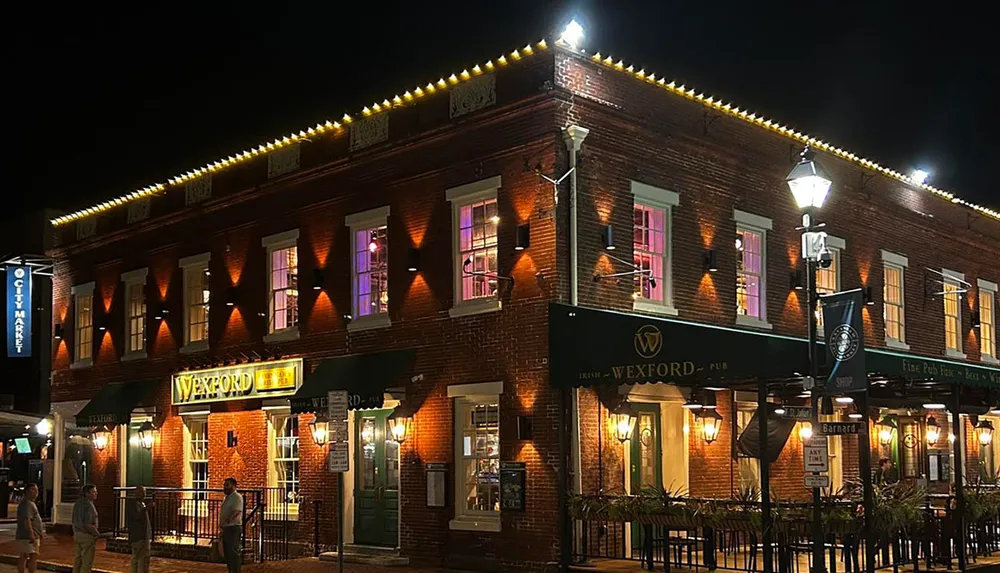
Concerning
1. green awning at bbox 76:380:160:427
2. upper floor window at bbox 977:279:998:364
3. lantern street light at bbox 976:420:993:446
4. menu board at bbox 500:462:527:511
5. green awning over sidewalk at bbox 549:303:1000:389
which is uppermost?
upper floor window at bbox 977:279:998:364

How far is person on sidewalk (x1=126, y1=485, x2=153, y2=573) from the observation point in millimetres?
17266

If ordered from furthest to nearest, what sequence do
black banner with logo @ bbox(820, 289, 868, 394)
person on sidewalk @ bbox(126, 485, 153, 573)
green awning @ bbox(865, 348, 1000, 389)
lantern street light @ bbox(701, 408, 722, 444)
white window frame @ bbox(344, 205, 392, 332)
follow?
white window frame @ bbox(344, 205, 392, 332)
lantern street light @ bbox(701, 408, 722, 444)
person on sidewalk @ bbox(126, 485, 153, 573)
green awning @ bbox(865, 348, 1000, 389)
black banner with logo @ bbox(820, 289, 868, 394)

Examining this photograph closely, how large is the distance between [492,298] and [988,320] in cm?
1643

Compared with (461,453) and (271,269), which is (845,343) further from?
(271,269)

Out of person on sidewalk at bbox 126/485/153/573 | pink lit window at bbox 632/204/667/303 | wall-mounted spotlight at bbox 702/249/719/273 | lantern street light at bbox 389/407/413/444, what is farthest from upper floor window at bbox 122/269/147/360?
wall-mounted spotlight at bbox 702/249/719/273

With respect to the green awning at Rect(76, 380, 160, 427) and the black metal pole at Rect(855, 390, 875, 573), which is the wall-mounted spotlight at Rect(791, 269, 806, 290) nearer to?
the black metal pole at Rect(855, 390, 875, 573)

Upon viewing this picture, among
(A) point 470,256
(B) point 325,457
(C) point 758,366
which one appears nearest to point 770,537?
(C) point 758,366

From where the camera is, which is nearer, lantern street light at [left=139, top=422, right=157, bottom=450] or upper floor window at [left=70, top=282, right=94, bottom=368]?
lantern street light at [left=139, top=422, right=157, bottom=450]

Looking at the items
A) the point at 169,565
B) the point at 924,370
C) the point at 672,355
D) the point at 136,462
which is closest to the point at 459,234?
the point at 672,355

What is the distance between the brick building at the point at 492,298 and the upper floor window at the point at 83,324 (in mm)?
2285

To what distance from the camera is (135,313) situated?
27.4m

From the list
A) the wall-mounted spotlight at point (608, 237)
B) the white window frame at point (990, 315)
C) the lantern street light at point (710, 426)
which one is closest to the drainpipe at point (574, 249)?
the wall-mounted spotlight at point (608, 237)

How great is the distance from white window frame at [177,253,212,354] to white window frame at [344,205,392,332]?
4.95 metres

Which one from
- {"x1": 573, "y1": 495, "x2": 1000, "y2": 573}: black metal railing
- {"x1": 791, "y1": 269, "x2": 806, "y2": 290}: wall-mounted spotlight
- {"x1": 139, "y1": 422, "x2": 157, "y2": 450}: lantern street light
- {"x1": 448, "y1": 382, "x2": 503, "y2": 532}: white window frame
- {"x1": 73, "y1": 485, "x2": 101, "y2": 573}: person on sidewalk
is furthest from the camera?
{"x1": 139, "y1": 422, "x2": 157, "y2": 450}: lantern street light
